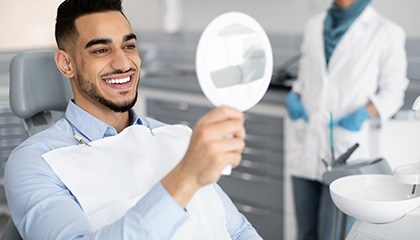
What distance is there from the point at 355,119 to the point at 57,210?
158cm

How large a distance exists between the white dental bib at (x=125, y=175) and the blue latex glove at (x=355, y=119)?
3.72 feet

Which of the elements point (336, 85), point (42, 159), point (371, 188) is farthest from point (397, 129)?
point (42, 159)

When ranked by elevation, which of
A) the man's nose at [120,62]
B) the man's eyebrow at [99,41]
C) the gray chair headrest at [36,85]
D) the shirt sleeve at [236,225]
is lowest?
the shirt sleeve at [236,225]

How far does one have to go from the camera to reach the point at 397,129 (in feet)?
9.02

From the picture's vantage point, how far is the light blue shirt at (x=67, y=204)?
1.02m

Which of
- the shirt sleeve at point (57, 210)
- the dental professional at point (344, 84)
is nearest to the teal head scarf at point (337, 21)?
the dental professional at point (344, 84)

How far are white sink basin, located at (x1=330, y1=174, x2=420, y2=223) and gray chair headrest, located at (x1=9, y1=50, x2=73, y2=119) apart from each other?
0.85 metres

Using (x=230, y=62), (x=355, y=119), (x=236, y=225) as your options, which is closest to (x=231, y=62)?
(x=230, y=62)

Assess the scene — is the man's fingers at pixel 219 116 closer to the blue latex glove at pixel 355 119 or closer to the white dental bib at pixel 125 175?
the white dental bib at pixel 125 175

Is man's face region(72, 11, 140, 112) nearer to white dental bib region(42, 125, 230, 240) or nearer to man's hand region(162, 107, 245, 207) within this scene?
white dental bib region(42, 125, 230, 240)

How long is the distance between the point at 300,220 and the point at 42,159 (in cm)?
174

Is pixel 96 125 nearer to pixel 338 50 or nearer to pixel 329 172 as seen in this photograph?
pixel 329 172

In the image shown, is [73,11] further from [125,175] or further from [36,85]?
[125,175]

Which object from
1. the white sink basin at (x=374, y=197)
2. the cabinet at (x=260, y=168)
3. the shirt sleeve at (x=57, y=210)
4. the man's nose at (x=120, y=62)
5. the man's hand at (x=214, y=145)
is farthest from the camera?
the cabinet at (x=260, y=168)
